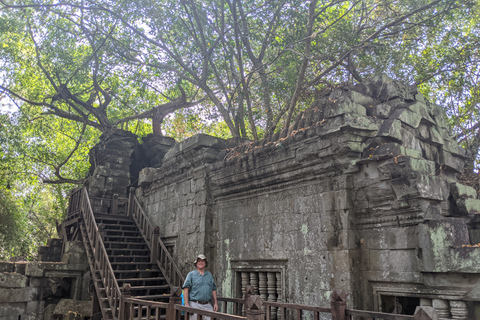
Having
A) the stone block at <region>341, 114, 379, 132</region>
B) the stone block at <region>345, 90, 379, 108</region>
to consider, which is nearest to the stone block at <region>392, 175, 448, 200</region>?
the stone block at <region>341, 114, 379, 132</region>

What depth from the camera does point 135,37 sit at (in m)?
11.8

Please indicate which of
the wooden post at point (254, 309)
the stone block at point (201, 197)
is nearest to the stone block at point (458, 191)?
the wooden post at point (254, 309)

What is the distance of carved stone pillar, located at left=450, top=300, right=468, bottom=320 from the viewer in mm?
4270

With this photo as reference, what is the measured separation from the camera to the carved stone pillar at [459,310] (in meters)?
4.27

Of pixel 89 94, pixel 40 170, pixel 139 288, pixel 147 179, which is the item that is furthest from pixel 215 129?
pixel 139 288

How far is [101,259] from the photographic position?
853 centimetres

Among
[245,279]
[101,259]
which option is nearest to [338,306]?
[245,279]

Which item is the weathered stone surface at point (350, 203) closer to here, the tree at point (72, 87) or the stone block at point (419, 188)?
the stone block at point (419, 188)

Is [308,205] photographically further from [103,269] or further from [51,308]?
[51,308]

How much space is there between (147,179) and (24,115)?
8.82 m

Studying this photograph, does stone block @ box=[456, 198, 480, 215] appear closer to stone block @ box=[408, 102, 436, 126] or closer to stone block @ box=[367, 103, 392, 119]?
stone block @ box=[408, 102, 436, 126]

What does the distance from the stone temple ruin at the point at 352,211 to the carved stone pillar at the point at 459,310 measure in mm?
11

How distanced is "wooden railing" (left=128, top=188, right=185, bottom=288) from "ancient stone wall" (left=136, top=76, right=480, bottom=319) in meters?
1.05

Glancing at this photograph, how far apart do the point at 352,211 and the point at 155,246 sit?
536 cm
